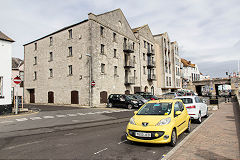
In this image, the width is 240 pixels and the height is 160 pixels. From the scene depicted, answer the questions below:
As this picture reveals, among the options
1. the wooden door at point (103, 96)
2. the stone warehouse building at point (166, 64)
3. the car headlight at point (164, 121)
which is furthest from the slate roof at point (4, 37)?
the stone warehouse building at point (166, 64)

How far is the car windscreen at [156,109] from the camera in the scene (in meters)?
6.27

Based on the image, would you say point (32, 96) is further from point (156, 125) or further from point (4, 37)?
point (156, 125)

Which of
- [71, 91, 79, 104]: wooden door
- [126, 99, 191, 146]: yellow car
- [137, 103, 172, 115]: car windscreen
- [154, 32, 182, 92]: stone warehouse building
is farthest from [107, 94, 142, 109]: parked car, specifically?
[154, 32, 182, 92]: stone warehouse building

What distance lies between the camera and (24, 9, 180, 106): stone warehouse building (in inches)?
965

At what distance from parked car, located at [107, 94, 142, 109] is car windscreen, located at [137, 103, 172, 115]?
40.8ft

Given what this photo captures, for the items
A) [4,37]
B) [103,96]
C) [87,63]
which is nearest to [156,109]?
[4,37]

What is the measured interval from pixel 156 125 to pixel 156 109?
1106mm

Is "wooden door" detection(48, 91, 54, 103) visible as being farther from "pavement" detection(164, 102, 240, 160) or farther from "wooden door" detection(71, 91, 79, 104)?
"pavement" detection(164, 102, 240, 160)

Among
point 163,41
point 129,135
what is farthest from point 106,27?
point 129,135

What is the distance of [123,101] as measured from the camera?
2006 centimetres

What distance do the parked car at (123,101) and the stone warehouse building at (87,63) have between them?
3521mm

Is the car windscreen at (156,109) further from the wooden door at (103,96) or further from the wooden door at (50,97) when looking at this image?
the wooden door at (50,97)

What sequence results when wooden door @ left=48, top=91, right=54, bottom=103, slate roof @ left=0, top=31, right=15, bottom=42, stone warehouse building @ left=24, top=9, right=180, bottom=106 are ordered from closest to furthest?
slate roof @ left=0, top=31, right=15, bottom=42, stone warehouse building @ left=24, top=9, right=180, bottom=106, wooden door @ left=48, top=91, right=54, bottom=103

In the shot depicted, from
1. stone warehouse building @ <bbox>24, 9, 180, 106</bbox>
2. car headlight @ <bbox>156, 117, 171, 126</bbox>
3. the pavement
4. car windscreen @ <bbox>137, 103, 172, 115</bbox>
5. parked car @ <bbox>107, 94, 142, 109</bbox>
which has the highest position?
stone warehouse building @ <bbox>24, 9, 180, 106</bbox>
